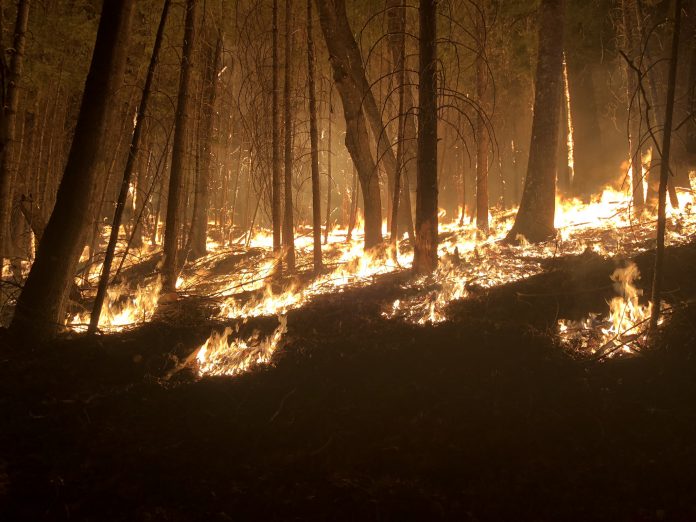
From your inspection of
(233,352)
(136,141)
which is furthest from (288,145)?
(233,352)

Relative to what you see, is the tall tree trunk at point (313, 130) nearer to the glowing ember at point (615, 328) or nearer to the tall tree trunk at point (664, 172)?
the glowing ember at point (615, 328)

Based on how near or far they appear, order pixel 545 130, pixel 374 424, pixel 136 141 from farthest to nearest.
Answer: pixel 545 130, pixel 136 141, pixel 374 424

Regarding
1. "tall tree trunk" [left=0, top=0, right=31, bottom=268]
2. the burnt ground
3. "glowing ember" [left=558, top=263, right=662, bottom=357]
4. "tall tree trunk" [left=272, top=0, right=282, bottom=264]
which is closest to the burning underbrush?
"glowing ember" [left=558, top=263, right=662, bottom=357]

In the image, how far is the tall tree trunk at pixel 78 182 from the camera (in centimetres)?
503

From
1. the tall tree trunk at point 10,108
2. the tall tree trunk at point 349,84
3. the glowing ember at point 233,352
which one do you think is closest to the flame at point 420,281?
the glowing ember at point 233,352

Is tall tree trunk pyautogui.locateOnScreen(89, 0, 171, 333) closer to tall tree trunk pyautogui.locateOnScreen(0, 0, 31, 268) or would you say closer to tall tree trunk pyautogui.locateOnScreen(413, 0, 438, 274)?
tall tree trunk pyautogui.locateOnScreen(0, 0, 31, 268)

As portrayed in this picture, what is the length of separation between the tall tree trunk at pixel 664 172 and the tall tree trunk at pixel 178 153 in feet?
17.8

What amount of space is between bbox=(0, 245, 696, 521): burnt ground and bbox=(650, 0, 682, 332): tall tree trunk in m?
0.36

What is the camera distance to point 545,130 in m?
8.60

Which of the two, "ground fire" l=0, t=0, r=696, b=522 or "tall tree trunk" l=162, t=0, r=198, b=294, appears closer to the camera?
"ground fire" l=0, t=0, r=696, b=522

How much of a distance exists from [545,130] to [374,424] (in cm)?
660

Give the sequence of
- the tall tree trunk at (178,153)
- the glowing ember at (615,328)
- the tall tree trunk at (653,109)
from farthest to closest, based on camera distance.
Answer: the tall tree trunk at (653,109) < the tall tree trunk at (178,153) < the glowing ember at (615,328)

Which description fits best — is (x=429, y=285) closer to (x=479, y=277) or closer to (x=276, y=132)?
(x=479, y=277)

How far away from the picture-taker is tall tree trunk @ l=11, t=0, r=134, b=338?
198 inches
